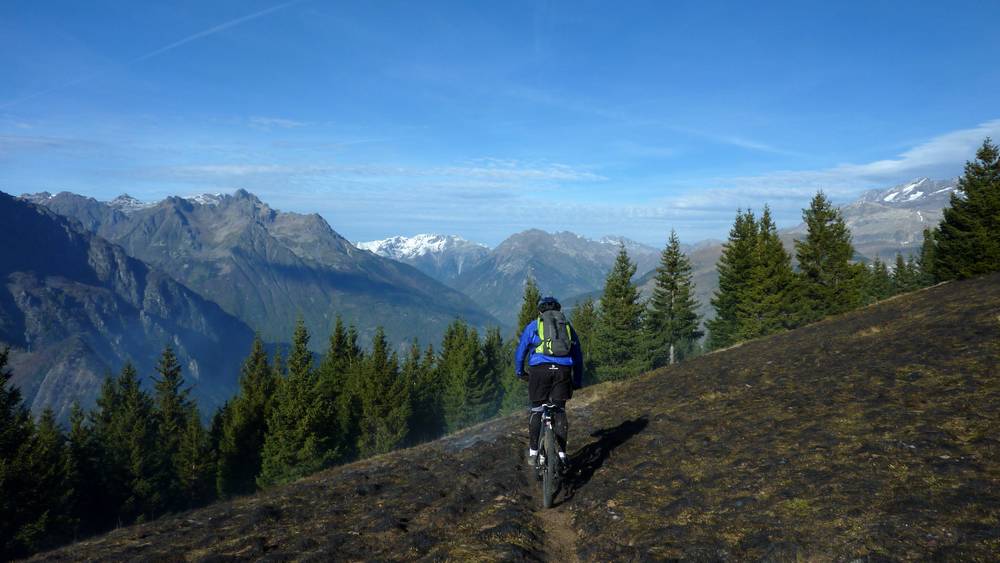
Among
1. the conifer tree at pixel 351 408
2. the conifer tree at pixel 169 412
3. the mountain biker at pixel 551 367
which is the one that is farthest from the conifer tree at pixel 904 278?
the conifer tree at pixel 169 412

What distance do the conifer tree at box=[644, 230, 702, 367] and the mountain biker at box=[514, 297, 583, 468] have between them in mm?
47575

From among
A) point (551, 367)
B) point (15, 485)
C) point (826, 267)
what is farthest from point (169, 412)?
point (826, 267)

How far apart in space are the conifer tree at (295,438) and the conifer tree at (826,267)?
4480cm

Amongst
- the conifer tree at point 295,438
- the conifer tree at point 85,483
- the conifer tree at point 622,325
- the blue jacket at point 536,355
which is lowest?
the conifer tree at point 85,483

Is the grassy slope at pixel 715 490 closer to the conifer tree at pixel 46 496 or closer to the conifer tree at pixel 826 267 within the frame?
the conifer tree at pixel 46 496

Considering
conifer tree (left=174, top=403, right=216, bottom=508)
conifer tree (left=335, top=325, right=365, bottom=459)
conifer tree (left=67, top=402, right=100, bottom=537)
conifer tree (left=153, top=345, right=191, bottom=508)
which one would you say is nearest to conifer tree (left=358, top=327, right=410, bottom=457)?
conifer tree (left=335, top=325, right=365, bottom=459)

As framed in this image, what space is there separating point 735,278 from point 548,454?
51.8 meters

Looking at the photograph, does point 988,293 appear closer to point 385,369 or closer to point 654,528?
point 654,528

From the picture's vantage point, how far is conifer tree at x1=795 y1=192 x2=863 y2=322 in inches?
1999

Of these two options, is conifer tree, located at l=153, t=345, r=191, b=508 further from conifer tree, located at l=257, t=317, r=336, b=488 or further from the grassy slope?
the grassy slope

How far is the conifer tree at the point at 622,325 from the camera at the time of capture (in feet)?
184

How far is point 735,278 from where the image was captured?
56.0 meters

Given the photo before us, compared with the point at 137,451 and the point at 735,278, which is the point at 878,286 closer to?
the point at 735,278

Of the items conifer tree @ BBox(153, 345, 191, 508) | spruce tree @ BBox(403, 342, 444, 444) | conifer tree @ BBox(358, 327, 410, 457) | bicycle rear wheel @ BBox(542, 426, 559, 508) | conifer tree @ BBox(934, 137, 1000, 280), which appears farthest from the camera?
spruce tree @ BBox(403, 342, 444, 444)
